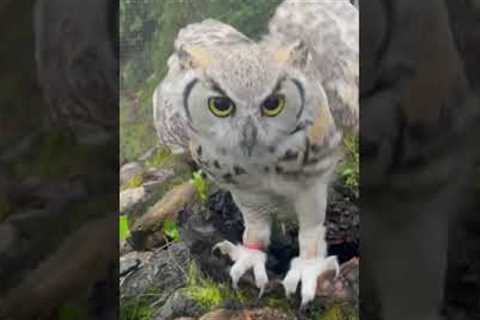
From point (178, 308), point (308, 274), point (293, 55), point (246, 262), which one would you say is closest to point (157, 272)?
point (178, 308)

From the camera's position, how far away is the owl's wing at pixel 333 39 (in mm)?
1881

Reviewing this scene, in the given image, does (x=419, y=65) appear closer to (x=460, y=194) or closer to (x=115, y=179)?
(x=460, y=194)

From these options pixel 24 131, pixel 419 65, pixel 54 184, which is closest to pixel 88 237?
pixel 54 184

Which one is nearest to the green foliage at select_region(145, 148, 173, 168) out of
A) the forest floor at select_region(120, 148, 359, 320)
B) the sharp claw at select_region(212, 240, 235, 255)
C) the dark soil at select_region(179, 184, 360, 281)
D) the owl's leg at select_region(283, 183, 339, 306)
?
the forest floor at select_region(120, 148, 359, 320)

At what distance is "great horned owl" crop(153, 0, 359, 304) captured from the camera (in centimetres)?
187

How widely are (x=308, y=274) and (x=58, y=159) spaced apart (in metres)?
0.71

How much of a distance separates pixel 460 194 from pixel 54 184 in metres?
1.04

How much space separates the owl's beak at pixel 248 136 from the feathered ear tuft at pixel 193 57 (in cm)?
19

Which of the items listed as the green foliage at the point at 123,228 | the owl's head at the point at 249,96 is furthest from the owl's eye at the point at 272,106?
the green foliage at the point at 123,228

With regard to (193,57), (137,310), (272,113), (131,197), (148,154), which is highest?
(193,57)

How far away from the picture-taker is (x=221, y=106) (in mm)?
1870

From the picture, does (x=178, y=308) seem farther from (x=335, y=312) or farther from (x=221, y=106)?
(x=221, y=106)

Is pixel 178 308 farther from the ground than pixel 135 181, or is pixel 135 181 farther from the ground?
pixel 135 181

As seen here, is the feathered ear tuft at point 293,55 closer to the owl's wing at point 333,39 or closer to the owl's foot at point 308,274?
the owl's wing at point 333,39
